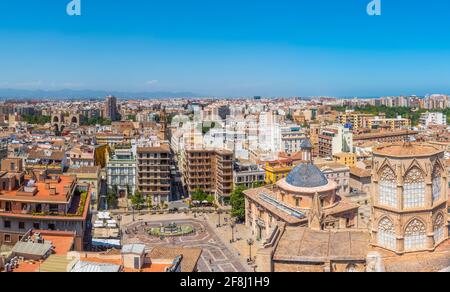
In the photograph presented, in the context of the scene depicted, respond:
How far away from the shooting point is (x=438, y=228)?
19.2 m

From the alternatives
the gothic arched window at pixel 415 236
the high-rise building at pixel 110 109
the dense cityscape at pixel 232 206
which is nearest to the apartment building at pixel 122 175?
the dense cityscape at pixel 232 206

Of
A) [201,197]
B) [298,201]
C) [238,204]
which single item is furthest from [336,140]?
[298,201]

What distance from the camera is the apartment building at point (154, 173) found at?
53.2 meters

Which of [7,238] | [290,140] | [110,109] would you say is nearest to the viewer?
[7,238]

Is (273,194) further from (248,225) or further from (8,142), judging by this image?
(8,142)

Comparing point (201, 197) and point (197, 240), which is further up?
point (201, 197)

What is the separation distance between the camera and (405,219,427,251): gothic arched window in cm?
1873

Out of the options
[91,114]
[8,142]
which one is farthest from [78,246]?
[91,114]

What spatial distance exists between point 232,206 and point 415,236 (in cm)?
2966

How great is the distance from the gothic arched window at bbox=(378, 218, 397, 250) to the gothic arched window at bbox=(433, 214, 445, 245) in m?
1.72

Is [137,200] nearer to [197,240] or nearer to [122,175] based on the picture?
[122,175]

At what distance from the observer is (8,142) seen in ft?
223

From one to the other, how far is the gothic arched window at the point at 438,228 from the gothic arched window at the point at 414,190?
3.63 ft
